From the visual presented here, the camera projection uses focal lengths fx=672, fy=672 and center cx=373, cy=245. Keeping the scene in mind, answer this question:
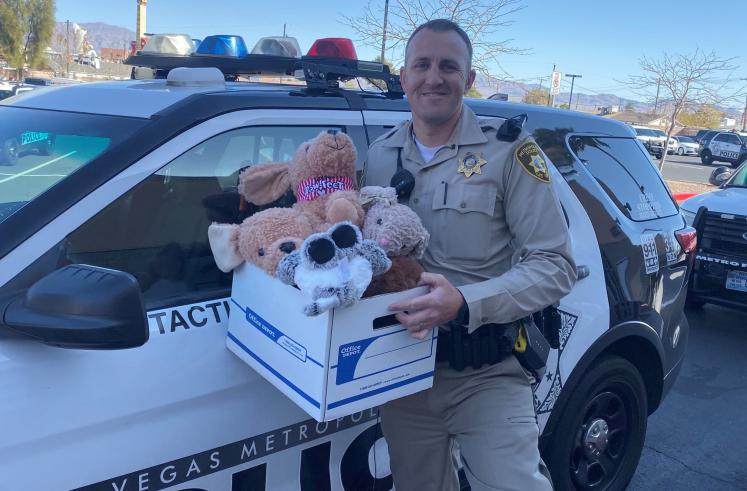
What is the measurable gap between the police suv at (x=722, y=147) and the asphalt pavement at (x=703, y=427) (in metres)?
30.9

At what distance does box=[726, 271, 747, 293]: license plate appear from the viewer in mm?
5965

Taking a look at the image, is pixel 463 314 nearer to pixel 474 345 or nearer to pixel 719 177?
pixel 474 345

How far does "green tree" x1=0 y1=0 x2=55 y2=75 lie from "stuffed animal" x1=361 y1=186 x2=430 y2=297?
1663 inches

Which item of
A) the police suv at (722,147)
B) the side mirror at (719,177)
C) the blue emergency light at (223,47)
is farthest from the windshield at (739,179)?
the police suv at (722,147)

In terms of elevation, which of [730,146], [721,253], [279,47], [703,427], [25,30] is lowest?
[703,427]

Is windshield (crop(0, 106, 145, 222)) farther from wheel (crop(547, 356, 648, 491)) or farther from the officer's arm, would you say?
wheel (crop(547, 356, 648, 491))

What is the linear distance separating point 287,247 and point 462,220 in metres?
0.58

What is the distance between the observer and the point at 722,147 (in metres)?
33.3

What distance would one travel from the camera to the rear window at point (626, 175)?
9.90ft

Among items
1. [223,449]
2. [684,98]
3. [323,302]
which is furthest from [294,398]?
[684,98]

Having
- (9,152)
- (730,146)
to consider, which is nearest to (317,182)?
(9,152)

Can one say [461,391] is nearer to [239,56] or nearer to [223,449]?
[223,449]

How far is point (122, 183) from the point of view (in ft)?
5.60

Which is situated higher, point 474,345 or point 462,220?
point 462,220
